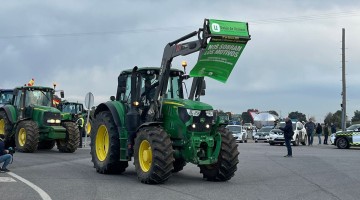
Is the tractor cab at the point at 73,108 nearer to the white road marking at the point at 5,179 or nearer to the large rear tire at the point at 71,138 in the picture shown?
the large rear tire at the point at 71,138

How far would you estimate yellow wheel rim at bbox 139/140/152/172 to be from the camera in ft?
39.5

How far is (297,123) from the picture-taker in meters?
36.8

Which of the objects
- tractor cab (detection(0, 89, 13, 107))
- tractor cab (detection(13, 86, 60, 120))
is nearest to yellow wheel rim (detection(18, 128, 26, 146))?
tractor cab (detection(13, 86, 60, 120))

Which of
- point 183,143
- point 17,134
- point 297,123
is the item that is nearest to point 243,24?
point 183,143

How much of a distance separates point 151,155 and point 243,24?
3.63 m

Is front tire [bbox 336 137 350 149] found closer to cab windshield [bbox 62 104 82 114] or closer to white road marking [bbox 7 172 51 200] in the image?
cab windshield [bbox 62 104 82 114]

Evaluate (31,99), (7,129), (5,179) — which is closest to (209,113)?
(5,179)

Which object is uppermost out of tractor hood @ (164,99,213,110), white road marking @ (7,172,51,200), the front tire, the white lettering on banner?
the white lettering on banner

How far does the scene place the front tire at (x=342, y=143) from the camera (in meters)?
30.8

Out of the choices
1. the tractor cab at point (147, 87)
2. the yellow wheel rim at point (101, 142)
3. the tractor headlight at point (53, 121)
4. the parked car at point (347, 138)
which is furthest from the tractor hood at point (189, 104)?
the parked car at point (347, 138)

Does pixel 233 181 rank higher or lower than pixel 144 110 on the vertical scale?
lower

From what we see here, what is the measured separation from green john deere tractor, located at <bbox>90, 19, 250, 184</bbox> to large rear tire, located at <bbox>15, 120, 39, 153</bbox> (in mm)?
6572

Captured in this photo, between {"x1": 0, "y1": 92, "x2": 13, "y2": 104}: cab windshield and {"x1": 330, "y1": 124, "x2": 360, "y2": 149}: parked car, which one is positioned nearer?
{"x1": 0, "y1": 92, "x2": 13, "y2": 104}: cab windshield

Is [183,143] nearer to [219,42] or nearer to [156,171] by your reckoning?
[156,171]
